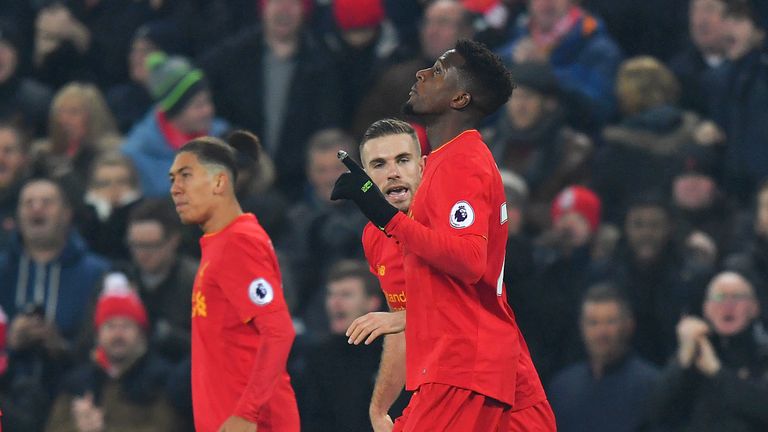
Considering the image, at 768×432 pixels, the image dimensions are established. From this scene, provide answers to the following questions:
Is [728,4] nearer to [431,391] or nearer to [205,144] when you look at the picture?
[205,144]

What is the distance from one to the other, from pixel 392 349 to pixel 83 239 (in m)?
4.45

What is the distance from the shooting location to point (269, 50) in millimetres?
11180

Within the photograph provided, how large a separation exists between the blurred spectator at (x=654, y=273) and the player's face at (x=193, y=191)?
301 centimetres

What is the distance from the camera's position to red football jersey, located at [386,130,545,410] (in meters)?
5.45

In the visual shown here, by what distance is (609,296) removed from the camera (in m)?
9.04

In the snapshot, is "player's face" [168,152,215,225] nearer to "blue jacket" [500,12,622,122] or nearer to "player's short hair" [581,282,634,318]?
"player's short hair" [581,282,634,318]

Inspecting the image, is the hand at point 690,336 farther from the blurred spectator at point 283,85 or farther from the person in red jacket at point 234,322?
the blurred spectator at point 283,85

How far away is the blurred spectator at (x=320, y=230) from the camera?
9.77 m

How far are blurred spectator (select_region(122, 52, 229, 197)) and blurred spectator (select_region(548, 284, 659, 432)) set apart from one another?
114 inches

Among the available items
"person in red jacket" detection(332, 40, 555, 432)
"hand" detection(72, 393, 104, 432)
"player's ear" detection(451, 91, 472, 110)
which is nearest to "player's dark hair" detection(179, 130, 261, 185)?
"person in red jacket" detection(332, 40, 555, 432)

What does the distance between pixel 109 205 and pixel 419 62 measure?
203cm

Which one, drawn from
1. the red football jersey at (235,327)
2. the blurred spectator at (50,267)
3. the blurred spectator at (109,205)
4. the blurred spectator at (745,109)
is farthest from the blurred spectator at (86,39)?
the red football jersey at (235,327)

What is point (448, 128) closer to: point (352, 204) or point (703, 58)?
point (352, 204)

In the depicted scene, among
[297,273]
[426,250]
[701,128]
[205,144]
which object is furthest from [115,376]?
[426,250]
